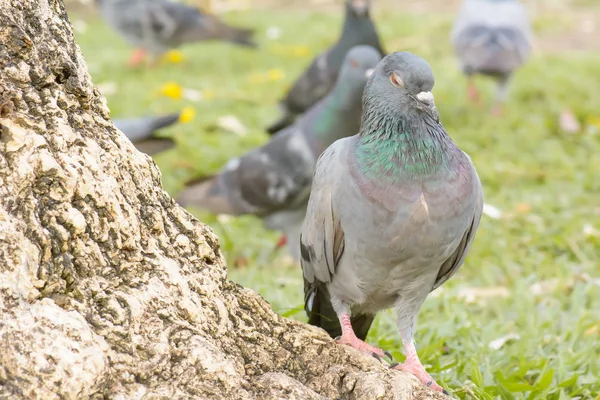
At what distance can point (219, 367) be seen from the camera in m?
2.22

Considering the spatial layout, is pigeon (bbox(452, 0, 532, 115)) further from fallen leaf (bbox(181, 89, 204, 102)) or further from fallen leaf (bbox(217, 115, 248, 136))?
fallen leaf (bbox(181, 89, 204, 102))

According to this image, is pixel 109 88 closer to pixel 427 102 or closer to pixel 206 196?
pixel 206 196

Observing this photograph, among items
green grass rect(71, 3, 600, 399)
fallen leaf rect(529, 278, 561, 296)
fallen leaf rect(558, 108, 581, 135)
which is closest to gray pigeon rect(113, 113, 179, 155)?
green grass rect(71, 3, 600, 399)

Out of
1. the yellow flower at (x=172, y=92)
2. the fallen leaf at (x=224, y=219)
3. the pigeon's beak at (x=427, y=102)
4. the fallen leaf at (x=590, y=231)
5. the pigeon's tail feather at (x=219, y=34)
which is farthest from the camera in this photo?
the pigeon's tail feather at (x=219, y=34)

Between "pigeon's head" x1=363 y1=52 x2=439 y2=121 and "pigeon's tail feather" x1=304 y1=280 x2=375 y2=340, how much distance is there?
83 centimetres

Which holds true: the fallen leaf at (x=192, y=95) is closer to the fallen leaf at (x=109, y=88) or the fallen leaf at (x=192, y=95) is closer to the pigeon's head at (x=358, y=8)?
the fallen leaf at (x=109, y=88)

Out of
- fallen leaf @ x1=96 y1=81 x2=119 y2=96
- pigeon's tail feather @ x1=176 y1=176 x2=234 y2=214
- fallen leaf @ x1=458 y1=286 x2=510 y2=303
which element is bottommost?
fallen leaf @ x1=458 y1=286 x2=510 y2=303

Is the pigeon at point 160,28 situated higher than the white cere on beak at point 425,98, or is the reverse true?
the pigeon at point 160,28

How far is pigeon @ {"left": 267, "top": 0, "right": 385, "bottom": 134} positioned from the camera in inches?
282

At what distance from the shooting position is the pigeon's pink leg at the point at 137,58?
35.8 ft

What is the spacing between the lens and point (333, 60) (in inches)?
285

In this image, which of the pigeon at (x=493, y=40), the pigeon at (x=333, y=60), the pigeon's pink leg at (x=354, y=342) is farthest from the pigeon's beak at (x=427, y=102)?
the pigeon at (x=493, y=40)

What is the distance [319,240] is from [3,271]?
1298 millimetres

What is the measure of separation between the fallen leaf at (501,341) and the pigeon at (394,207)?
747 mm
